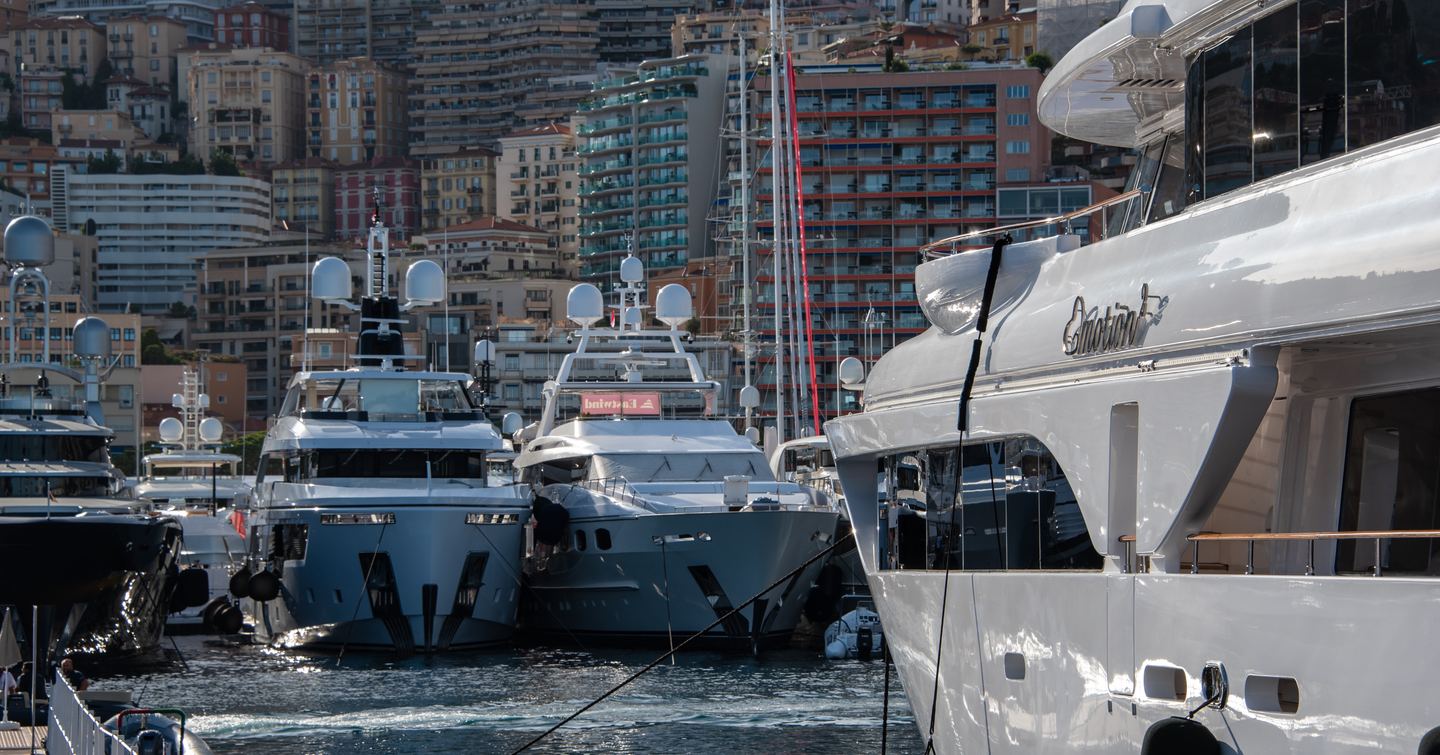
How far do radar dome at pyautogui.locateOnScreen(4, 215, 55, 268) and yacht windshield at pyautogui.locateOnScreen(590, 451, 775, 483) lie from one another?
33.1ft

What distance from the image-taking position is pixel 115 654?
31453 mm

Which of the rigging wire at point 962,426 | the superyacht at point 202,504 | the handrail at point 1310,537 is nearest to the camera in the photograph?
the handrail at point 1310,537

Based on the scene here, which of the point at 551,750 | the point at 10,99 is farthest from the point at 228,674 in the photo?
the point at 10,99

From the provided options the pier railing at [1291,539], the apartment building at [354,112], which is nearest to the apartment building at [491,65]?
the apartment building at [354,112]

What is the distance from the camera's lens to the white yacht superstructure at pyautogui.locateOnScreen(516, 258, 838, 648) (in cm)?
3183

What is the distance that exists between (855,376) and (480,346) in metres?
12.4

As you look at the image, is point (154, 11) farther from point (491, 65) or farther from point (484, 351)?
point (484, 351)

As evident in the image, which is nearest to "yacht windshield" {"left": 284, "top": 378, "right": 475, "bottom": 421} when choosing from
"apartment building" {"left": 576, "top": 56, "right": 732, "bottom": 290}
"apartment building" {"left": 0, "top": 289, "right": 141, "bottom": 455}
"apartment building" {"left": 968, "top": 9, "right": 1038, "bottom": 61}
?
"apartment building" {"left": 0, "top": 289, "right": 141, "bottom": 455}

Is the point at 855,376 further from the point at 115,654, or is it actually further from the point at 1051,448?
the point at 1051,448

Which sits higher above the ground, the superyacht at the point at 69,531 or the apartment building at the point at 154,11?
the apartment building at the point at 154,11

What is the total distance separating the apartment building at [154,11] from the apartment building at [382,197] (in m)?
41.3

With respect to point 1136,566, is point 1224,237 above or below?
above

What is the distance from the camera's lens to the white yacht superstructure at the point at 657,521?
3183cm

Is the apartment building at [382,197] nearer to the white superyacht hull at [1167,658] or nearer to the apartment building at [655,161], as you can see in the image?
the apartment building at [655,161]
